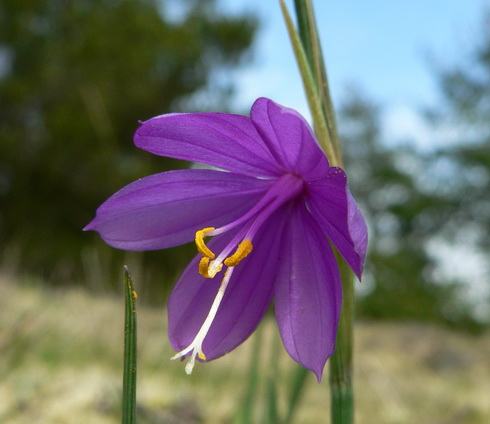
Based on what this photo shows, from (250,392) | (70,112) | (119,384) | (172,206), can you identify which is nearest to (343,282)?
(172,206)

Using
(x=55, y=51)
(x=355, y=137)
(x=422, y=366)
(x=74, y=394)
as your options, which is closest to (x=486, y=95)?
(x=355, y=137)

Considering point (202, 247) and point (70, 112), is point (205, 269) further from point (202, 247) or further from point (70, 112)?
point (70, 112)

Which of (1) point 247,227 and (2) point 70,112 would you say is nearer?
(1) point 247,227

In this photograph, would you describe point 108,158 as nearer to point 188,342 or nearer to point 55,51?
point 55,51

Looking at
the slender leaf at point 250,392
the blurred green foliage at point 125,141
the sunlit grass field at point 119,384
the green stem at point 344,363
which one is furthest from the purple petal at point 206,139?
the blurred green foliage at point 125,141

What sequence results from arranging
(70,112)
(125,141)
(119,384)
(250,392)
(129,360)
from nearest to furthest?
(129,360)
(250,392)
(119,384)
(70,112)
(125,141)

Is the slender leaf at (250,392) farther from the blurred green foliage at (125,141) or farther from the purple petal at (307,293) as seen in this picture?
the blurred green foliage at (125,141)

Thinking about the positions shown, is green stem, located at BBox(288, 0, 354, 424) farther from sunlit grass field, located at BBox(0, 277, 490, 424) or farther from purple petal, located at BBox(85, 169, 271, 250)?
sunlit grass field, located at BBox(0, 277, 490, 424)

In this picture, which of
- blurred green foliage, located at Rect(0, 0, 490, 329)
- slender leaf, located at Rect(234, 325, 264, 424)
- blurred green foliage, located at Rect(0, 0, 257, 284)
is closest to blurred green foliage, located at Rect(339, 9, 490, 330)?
blurred green foliage, located at Rect(0, 0, 490, 329)
